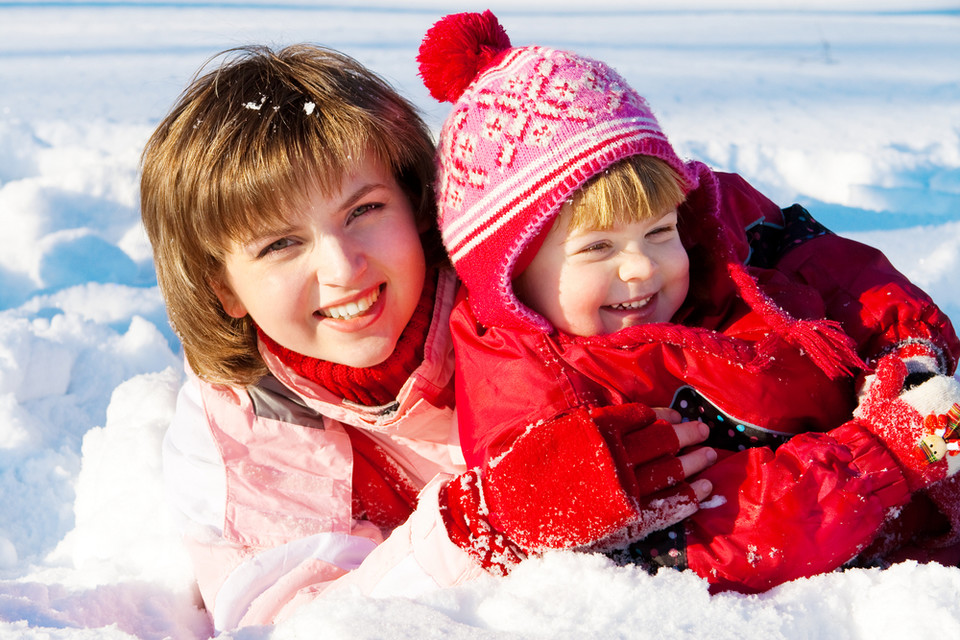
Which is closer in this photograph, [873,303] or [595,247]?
[595,247]

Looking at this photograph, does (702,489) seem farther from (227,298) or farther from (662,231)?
(227,298)

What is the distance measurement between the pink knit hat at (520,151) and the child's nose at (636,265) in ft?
0.44

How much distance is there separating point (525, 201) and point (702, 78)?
12.4 ft

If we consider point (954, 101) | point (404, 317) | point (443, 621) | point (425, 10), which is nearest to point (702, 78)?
point (954, 101)

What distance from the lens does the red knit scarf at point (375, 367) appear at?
1.68m

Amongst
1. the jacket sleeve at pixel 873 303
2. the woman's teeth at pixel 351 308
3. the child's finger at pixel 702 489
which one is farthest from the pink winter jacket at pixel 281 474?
the jacket sleeve at pixel 873 303

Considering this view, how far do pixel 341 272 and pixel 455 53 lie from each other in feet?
1.49

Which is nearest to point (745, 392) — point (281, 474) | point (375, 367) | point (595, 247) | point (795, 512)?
point (795, 512)

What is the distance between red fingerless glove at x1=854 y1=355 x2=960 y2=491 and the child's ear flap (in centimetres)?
109

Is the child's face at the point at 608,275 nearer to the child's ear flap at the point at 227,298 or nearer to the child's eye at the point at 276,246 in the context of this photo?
the child's eye at the point at 276,246

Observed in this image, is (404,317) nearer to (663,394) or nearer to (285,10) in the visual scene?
(663,394)

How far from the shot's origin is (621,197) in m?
1.39

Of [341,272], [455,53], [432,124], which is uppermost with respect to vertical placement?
[455,53]

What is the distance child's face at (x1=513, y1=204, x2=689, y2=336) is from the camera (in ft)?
4.67
